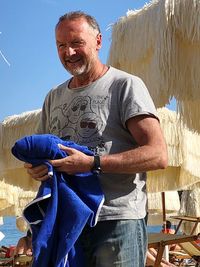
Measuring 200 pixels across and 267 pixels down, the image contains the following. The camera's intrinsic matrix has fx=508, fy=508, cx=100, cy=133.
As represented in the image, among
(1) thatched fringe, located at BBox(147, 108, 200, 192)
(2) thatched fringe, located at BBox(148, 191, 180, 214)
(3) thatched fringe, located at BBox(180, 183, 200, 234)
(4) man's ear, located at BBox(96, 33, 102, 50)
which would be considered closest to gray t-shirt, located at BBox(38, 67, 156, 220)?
(4) man's ear, located at BBox(96, 33, 102, 50)

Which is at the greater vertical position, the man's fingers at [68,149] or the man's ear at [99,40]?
the man's ear at [99,40]

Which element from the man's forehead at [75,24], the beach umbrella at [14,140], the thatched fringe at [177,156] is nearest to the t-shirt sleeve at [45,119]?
the man's forehead at [75,24]

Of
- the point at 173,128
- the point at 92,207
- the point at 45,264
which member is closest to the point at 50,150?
the point at 92,207

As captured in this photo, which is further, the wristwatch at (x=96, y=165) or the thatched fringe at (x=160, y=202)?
the thatched fringe at (x=160, y=202)

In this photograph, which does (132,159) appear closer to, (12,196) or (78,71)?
(78,71)

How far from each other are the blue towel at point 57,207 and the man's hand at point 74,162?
22mm

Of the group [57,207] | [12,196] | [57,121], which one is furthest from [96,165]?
[12,196]

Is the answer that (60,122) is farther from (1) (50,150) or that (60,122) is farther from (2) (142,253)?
(2) (142,253)

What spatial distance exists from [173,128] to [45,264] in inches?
204

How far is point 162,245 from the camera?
15.7 feet

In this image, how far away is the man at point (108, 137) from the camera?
1.52 m

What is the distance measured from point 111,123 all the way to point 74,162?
21cm

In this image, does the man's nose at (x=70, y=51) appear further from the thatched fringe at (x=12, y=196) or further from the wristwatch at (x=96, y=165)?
the thatched fringe at (x=12, y=196)

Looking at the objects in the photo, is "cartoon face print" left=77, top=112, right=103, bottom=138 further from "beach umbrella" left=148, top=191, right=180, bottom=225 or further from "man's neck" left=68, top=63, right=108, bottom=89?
"beach umbrella" left=148, top=191, right=180, bottom=225
